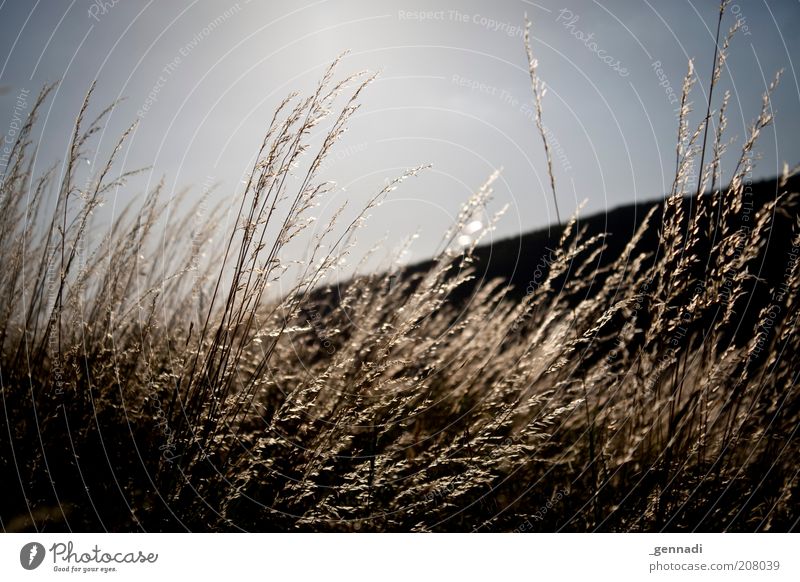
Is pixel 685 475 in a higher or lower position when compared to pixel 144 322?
lower

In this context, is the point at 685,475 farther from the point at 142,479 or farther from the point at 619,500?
the point at 142,479

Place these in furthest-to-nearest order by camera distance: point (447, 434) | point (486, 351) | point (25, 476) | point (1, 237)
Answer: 1. point (486, 351)
2. point (447, 434)
3. point (1, 237)
4. point (25, 476)

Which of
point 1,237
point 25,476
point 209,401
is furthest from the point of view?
point 1,237

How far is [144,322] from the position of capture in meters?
1.84

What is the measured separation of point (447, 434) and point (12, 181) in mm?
1908
